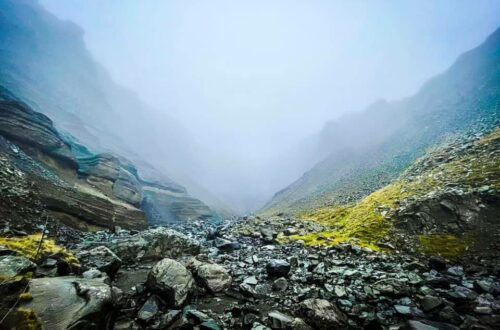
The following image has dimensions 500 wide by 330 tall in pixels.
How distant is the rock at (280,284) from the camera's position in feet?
33.9

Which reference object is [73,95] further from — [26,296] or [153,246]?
[26,296]

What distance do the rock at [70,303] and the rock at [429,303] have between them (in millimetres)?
10094

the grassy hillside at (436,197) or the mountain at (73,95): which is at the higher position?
the mountain at (73,95)

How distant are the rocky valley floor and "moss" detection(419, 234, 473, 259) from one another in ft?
2.99

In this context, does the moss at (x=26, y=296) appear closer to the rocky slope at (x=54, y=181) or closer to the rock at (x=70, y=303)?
the rock at (x=70, y=303)

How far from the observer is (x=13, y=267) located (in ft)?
23.4

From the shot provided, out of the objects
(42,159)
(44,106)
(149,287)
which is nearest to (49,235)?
(149,287)

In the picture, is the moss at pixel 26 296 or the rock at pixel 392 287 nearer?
the moss at pixel 26 296

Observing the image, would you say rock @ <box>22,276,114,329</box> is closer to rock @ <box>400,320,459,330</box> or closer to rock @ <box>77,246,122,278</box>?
rock @ <box>77,246,122,278</box>

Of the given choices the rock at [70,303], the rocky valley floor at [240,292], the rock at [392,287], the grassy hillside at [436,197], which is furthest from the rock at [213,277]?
the grassy hillside at [436,197]

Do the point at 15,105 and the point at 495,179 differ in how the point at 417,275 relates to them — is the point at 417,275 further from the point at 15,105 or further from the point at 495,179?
the point at 15,105

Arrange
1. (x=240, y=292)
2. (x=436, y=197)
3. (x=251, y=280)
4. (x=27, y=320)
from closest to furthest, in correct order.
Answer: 1. (x=27, y=320)
2. (x=240, y=292)
3. (x=251, y=280)
4. (x=436, y=197)

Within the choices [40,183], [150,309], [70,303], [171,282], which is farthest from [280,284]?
[40,183]

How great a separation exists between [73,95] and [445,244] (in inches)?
6785
